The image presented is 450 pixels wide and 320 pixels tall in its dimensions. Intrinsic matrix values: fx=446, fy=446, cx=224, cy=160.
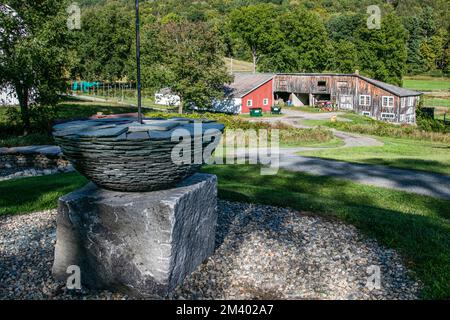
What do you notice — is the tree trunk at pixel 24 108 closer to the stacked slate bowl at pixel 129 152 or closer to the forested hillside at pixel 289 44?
the forested hillside at pixel 289 44

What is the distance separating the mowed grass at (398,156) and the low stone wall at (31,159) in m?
11.3

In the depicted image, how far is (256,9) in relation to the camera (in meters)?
78.6

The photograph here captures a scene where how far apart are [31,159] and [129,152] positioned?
15.2 meters

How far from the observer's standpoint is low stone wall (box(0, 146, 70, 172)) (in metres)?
18.1

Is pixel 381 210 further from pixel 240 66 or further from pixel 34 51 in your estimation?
pixel 240 66

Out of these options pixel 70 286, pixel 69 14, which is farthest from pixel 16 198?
pixel 69 14

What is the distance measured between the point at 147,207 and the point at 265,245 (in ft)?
7.26

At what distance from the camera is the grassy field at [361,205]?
6.49 metres

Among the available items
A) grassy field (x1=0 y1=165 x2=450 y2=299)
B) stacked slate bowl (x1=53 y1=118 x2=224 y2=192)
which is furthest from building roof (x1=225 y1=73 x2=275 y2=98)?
stacked slate bowl (x1=53 y1=118 x2=224 y2=192)

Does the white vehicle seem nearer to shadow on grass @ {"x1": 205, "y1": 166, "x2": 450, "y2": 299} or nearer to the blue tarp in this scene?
the blue tarp

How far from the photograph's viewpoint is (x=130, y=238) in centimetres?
546

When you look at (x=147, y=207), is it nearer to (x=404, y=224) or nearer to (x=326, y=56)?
(x=404, y=224)

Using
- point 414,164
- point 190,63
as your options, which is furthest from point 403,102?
point 414,164

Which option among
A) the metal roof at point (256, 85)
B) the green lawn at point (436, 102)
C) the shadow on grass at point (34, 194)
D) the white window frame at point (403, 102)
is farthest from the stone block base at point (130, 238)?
the green lawn at point (436, 102)
